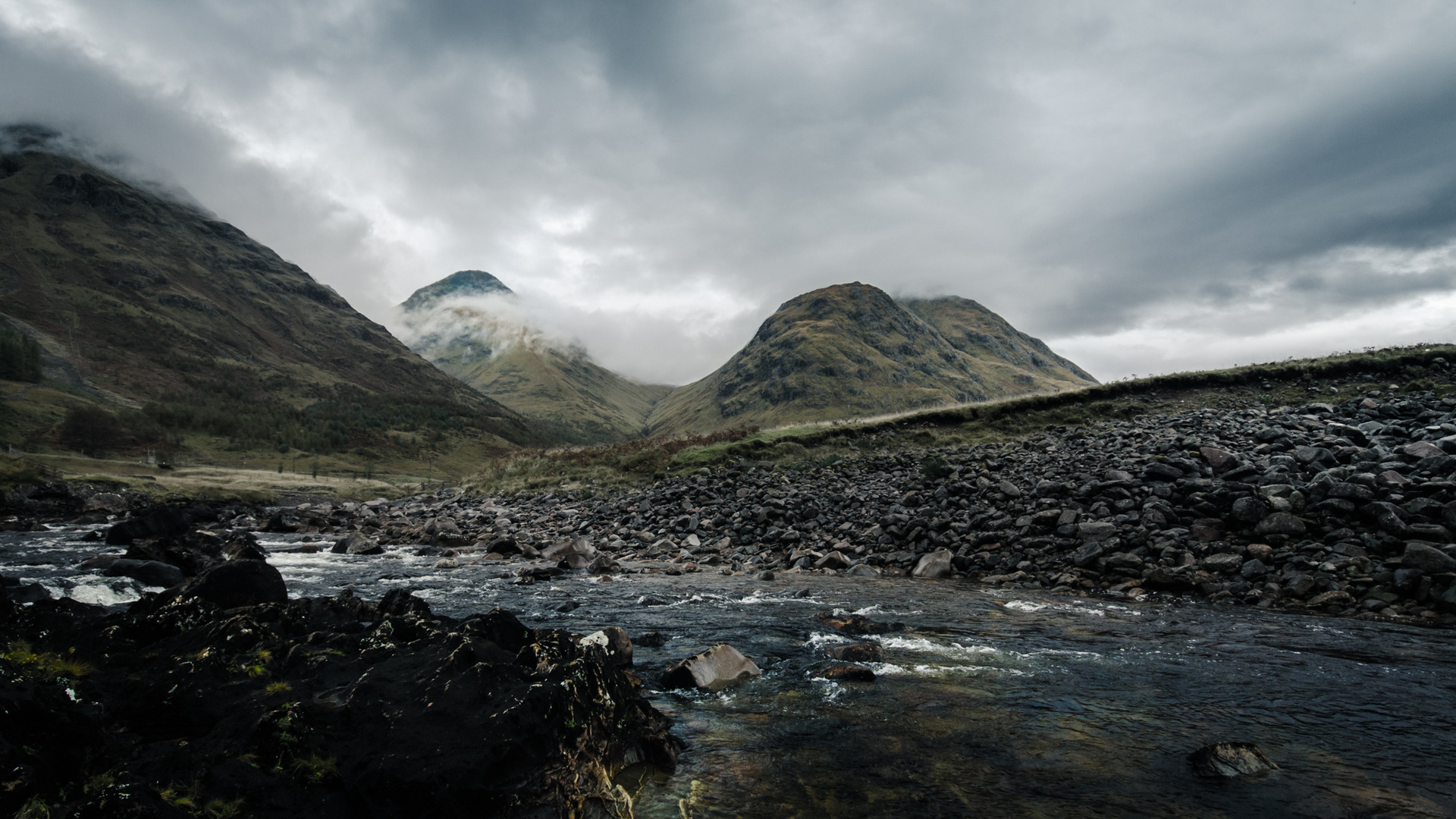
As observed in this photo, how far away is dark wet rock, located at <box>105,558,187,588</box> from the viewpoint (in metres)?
15.2

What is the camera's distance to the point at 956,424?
3316cm

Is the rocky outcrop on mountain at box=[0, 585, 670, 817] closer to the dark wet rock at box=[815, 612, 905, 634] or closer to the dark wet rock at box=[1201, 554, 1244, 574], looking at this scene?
the dark wet rock at box=[815, 612, 905, 634]

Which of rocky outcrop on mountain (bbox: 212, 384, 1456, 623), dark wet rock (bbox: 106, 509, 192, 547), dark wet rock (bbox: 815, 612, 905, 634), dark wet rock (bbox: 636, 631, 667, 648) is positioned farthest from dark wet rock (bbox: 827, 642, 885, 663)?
dark wet rock (bbox: 106, 509, 192, 547)

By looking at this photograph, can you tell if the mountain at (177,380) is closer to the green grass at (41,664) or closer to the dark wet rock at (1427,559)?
the green grass at (41,664)

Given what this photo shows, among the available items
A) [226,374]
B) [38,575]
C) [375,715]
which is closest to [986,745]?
[375,715]

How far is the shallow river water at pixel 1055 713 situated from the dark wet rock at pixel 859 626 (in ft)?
1.06

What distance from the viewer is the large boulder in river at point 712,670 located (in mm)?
8331

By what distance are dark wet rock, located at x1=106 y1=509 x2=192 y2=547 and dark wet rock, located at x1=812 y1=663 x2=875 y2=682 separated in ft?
85.9

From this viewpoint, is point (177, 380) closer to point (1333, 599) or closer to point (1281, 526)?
point (1281, 526)

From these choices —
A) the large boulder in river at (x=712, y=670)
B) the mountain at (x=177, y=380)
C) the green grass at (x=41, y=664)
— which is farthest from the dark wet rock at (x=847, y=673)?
the mountain at (x=177, y=380)

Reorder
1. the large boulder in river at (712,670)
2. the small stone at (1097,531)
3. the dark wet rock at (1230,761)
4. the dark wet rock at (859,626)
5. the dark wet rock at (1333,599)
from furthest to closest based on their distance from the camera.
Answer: the small stone at (1097,531)
the dark wet rock at (859,626)
the dark wet rock at (1333,599)
the large boulder in river at (712,670)
the dark wet rock at (1230,761)

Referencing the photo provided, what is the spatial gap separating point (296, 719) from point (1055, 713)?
7878 millimetres

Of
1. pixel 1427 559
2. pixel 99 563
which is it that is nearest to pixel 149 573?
pixel 99 563

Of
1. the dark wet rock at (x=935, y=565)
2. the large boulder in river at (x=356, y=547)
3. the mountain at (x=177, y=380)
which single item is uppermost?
the mountain at (x=177, y=380)
